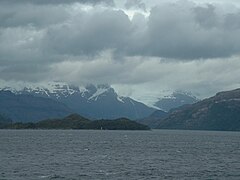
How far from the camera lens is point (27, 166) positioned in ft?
480

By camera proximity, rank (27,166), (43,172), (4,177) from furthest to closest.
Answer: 1. (27,166)
2. (43,172)
3. (4,177)

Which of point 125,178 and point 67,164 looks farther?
point 67,164

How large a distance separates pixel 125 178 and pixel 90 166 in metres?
27.9

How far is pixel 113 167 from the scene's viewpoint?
147375 millimetres

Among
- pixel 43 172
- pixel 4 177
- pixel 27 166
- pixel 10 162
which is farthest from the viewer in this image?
pixel 10 162

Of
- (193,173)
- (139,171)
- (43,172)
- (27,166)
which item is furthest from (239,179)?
(27,166)

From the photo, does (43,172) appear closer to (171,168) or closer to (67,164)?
(67,164)

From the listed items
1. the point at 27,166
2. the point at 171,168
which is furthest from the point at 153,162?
the point at 27,166

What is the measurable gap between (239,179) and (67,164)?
168 ft

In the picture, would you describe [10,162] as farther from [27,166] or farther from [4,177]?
[4,177]

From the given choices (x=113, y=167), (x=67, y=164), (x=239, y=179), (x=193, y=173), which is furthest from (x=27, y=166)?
(x=239, y=179)

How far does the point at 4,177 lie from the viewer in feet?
396

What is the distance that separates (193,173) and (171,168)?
498 inches

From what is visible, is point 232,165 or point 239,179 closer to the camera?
point 239,179
